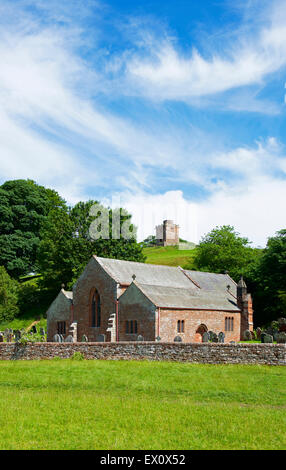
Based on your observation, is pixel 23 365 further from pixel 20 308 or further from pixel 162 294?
pixel 20 308

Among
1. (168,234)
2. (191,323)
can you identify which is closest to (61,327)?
(191,323)

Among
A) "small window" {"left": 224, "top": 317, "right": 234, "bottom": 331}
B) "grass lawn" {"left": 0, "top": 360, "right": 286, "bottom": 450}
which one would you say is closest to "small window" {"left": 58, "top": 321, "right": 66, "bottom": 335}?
"small window" {"left": 224, "top": 317, "right": 234, "bottom": 331}

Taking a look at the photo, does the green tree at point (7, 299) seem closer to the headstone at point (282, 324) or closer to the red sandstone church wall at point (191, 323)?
the red sandstone church wall at point (191, 323)

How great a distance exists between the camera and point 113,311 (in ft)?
144

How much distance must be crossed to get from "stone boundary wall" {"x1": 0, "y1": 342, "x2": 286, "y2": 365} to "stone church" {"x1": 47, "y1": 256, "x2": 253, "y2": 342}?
4437 mm

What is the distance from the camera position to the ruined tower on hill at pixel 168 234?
162 metres

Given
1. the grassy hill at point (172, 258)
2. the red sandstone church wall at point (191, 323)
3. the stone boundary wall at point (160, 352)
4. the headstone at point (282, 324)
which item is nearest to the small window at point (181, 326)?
the red sandstone church wall at point (191, 323)

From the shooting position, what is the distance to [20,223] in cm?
7625

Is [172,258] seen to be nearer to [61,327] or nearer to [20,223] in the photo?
[20,223]

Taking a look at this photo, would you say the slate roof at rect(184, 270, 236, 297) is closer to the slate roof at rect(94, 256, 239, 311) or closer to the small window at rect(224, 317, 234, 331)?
the slate roof at rect(94, 256, 239, 311)

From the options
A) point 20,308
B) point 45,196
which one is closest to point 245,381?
point 20,308

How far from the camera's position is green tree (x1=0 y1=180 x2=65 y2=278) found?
72.2 meters
